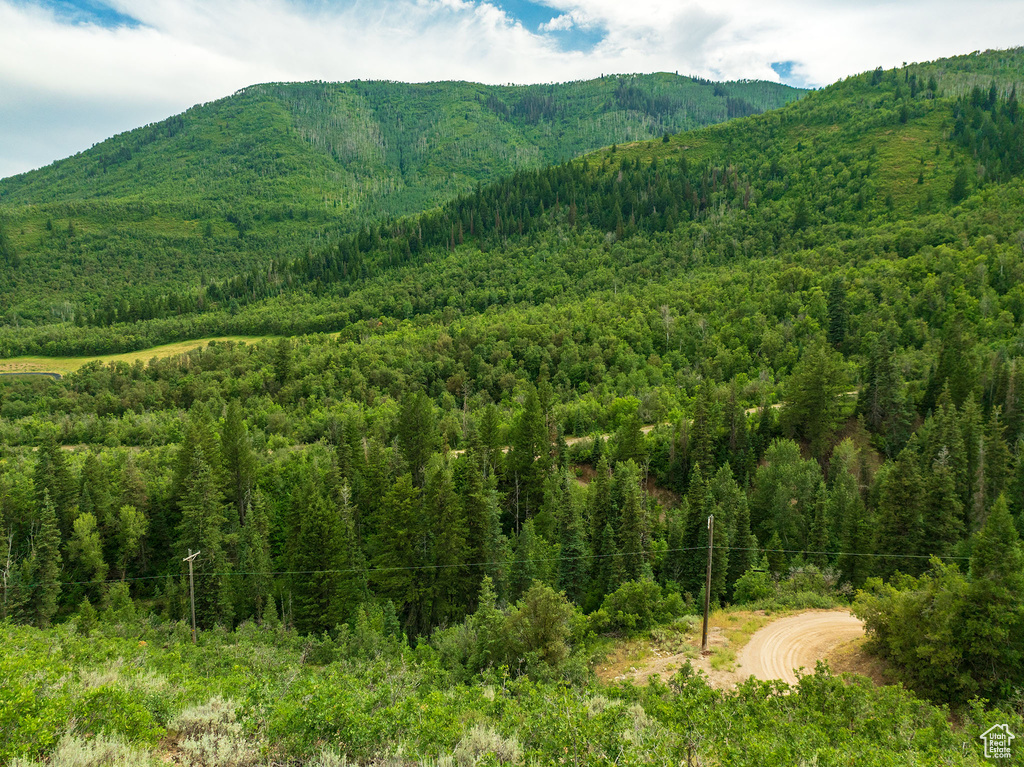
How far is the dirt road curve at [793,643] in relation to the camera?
24.0 metres

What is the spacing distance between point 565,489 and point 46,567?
41849mm

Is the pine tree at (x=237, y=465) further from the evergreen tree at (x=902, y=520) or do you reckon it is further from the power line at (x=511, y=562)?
the evergreen tree at (x=902, y=520)

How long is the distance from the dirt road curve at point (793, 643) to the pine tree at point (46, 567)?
47.8 metres

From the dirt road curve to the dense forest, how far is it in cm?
251

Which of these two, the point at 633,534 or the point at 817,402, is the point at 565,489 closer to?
the point at 633,534

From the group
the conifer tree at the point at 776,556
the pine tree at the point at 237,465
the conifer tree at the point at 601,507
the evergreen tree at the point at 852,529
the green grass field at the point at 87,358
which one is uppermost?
the green grass field at the point at 87,358

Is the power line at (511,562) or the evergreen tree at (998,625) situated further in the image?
the power line at (511,562)

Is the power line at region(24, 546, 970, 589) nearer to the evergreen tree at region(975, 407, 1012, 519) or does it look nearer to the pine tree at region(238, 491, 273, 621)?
the pine tree at region(238, 491, 273, 621)

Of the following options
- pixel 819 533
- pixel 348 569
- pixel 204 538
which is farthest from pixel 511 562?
pixel 819 533

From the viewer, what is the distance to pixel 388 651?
1125 inches

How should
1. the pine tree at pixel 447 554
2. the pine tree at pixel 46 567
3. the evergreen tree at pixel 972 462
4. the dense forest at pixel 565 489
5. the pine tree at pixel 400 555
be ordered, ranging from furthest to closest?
1. the evergreen tree at pixel 972 462
2. the pine tree at pixel 46 567
3. the pine tree at pixel 447 554
4. the pine tree at pixel 400 555
5. the dense forest at pixel 565 489

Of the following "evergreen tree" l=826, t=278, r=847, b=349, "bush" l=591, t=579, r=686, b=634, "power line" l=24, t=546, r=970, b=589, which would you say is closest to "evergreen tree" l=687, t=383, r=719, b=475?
"power line" l=24, t=546, r=970, b=589

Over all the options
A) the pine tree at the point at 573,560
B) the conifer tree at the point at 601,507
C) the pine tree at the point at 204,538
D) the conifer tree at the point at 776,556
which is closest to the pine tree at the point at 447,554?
the pine tree at the point at 573,560

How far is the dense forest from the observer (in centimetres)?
1398
